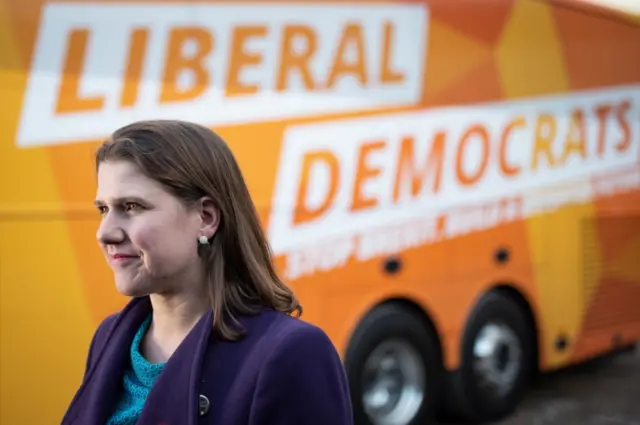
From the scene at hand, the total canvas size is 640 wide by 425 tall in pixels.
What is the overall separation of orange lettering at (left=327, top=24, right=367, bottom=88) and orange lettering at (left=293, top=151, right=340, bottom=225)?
42 centimetres

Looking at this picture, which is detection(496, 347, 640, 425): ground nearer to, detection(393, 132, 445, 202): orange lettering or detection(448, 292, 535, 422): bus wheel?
detection(448, 292, 535, 422): bus wheel

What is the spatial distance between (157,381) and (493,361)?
14.6ft

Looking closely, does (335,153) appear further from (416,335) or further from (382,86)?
(416,335)

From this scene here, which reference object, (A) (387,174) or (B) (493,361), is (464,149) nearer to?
(A) (387,174)

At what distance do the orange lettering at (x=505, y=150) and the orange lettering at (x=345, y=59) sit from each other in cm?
132

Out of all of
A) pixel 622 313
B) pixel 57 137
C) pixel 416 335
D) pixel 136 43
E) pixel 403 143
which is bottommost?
pixel 622 313

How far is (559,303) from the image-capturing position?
589 centimetres

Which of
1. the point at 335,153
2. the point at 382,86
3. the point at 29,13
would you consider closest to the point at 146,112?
the point at 29,13

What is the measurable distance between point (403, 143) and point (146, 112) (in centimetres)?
169

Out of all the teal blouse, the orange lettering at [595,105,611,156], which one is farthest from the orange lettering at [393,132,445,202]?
the teal blouse

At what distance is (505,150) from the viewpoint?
530cm

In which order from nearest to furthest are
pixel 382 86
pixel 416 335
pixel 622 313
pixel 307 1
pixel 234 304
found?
pixel 234 304 → pixel 307 1 → pixel 382 86 → pixel 416 335 → pixel 622 313

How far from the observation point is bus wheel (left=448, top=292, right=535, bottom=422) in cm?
530

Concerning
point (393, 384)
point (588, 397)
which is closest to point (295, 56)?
point (393, 384)
